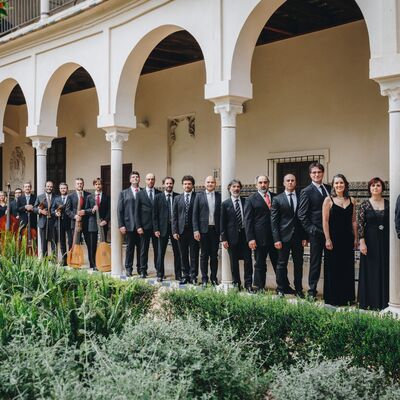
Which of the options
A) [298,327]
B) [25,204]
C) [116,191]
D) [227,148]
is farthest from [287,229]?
[25,204]

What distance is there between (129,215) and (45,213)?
2.60m

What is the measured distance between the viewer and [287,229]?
7918 mm

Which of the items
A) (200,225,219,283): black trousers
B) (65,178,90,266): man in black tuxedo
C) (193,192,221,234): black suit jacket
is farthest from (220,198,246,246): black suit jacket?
(65,178,90,266): man in black tuxedo

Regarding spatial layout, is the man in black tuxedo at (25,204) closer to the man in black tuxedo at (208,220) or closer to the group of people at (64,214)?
the group of people at (64,214)

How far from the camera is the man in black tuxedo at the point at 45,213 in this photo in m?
12.2

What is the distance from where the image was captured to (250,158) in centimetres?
1217

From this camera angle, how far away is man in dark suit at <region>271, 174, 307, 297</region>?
7.91 meters

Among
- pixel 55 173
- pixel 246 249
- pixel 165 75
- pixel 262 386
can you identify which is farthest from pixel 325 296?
pixel 55 173

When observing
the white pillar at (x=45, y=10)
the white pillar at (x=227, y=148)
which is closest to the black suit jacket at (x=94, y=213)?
the white pillar at (x=227, y=148)

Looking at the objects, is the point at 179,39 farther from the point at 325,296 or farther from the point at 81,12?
the point at 325,296

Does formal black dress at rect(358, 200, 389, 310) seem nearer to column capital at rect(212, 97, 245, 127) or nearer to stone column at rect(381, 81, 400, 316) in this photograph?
stone column at rect(381, 81, 400, 316)

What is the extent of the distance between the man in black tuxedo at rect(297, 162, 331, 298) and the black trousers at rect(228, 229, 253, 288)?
45.9 inches

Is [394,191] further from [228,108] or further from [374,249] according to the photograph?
[228,108]

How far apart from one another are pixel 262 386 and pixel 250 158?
324 inches
